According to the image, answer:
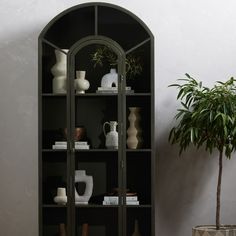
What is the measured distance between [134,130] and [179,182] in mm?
666

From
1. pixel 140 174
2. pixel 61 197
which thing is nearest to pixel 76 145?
pixel 61 197

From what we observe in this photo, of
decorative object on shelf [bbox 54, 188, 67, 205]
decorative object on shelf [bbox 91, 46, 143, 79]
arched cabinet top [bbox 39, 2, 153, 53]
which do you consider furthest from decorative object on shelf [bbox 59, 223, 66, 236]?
arched cabinet top [bbox 39, 2, 153, 53]

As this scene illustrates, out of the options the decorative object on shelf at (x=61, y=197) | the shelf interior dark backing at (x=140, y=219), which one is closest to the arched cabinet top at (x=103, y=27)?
the decorative object on shelf at (x=61, y=197)

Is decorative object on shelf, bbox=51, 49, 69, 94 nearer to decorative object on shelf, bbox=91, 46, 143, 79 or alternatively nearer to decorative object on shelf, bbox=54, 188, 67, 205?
decorative object on shelf, bbox=91, 46, 143, 79

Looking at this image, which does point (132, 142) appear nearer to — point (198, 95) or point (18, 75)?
point (198, 95)

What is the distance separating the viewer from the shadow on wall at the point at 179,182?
16.6 ft

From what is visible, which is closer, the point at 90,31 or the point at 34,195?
the point at 90,31

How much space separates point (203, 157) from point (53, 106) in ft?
3.86

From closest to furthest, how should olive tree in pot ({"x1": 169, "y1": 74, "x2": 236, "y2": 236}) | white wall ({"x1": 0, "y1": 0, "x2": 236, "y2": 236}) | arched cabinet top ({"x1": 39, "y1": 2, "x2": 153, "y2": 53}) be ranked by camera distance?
olive tree in pot ({"x1": 169, "y1": 74, "x2": 236, "y2": 236}), arched cabinet top ({"x1": 39, "y1": 2, "x2": 153, "y2": 53}), white wall ({"x1": 0, "y1": 0, "x2": 236, "y2": 236})

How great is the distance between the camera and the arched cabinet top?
184 inches

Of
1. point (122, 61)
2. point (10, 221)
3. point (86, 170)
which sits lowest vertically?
point (10, 221)

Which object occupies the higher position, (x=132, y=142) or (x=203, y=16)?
(x=203, y=16)

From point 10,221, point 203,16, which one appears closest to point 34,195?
point 10,221

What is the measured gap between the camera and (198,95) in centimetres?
470
